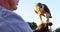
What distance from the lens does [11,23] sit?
23.4 inches

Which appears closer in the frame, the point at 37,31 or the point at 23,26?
the point at 23,26

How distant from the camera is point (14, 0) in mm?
773

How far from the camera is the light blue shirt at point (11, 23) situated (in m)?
0.58

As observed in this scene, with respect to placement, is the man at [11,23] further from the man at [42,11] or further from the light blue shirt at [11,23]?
the man at [42,11]

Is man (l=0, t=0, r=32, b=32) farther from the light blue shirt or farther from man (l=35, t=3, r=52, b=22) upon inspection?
man (l=35, t=3, r=52, b=22)

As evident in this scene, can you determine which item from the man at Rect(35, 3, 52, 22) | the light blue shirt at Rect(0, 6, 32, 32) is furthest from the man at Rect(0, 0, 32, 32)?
the man at Rect(35, 3, 52, 22)

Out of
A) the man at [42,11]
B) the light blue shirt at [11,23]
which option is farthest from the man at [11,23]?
the man at [42,11]

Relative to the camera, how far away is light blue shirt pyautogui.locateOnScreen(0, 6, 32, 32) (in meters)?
0.58

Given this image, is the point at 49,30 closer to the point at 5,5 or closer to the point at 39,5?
the point at 39,5

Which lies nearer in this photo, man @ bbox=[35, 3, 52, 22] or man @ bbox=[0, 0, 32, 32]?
man @ bbox=[0, 0, 32, 32]

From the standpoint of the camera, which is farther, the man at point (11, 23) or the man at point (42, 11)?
the man at point (42, 11)

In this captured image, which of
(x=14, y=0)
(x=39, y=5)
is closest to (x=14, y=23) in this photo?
(x=14, y=0)

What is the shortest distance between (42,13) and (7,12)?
3.34 meters

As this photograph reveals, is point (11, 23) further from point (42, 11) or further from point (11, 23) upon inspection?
point (42, 11)
